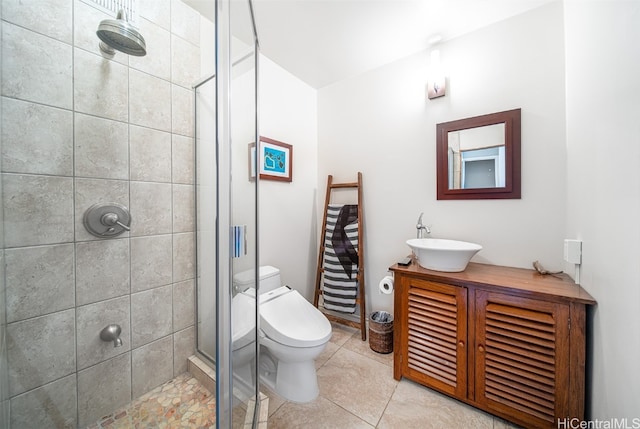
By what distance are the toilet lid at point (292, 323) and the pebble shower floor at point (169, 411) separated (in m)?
0.44

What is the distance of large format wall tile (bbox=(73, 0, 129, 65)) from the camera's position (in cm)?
96

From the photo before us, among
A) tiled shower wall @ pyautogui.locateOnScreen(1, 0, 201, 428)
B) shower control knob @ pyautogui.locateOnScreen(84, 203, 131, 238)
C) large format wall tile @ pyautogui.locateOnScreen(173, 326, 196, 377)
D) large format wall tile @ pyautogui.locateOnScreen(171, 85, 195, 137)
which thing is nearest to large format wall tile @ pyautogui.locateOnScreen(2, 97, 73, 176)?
tiled shower wall @ pyautogui.locateOnScreen(1, 0, 201, 428)

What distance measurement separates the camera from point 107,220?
105cm

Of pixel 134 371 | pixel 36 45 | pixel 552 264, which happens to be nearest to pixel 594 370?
pixel 552 264

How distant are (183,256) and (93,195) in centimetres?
50

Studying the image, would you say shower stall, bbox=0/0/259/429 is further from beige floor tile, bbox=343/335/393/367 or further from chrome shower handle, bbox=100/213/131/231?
beige floor tile, bbox=343/335/393/367

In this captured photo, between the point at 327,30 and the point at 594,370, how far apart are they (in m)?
2.31

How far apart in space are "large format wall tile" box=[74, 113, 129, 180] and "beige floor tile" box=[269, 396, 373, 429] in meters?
1.46

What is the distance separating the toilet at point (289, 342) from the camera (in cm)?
122

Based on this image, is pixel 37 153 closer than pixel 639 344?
No

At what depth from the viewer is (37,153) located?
0.89 metres

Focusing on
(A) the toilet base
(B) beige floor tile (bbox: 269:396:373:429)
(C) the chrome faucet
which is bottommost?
(B) beige floor tile (bbox: 269:396:373:429)

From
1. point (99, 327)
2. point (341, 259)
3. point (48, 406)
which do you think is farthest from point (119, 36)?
point (341, 259)

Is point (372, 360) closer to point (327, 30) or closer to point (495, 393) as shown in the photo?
point (495, 393)
